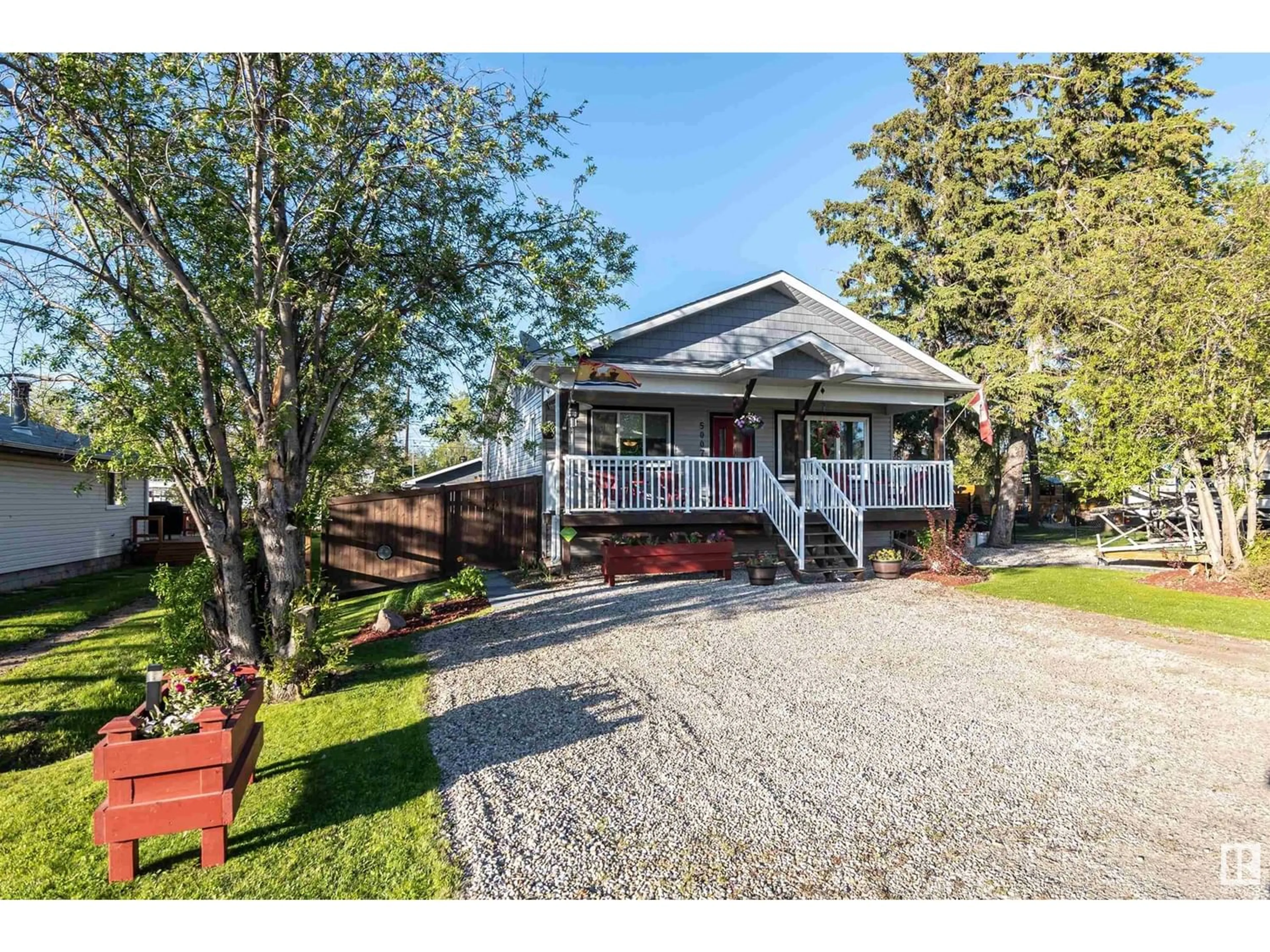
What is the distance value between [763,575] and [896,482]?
441 cm

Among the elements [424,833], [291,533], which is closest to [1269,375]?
[424,833]

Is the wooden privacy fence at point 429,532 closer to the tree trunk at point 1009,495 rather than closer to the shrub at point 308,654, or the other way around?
the shrub at point 308,654

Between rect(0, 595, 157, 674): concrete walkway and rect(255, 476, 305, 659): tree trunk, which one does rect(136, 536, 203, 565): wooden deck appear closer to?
rect(0, 595, 157, 674): concrete walkway

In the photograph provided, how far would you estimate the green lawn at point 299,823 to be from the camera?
279 centimetres

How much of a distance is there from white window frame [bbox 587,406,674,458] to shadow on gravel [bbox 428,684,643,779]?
25.6 ft

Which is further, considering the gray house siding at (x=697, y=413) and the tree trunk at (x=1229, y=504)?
the gray house siding at (x=697, y=413)

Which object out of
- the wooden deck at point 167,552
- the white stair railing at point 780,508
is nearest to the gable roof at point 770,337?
the white stair railing at point 780,508

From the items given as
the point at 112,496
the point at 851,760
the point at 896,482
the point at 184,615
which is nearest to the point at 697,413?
the point at 896,482

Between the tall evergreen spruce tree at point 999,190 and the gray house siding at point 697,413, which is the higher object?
the tall evergreen spruce tree at point 999,190

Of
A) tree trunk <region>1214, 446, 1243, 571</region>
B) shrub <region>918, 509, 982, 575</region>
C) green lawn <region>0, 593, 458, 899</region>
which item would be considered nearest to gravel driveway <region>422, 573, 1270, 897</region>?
green lawn <region>0, 593, 458, 899</region>

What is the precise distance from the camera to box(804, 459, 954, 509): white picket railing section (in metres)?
12.6

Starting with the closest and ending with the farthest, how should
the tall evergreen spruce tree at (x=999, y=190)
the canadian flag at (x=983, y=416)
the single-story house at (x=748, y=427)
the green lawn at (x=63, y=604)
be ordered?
the green lawn at (x=63, y=604) → the single-story house at (x=748, y=427) → the canadian flag at (x=983, y=416) → the tall evergreen spruce tree at (x=999, y=190)

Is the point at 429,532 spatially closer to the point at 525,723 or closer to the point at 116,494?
the point at 116,494

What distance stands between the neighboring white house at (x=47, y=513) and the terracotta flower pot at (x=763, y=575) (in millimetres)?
10332
